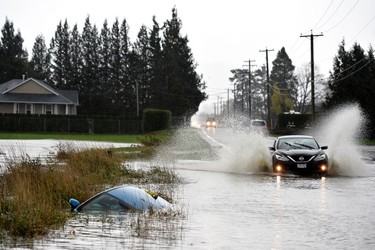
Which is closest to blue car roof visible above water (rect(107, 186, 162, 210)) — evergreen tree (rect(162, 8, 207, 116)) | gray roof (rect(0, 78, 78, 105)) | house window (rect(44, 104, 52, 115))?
gray roof (rect(0, 78, 78, 105))

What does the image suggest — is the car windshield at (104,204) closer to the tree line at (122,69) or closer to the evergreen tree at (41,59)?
the tree line at (122,69)

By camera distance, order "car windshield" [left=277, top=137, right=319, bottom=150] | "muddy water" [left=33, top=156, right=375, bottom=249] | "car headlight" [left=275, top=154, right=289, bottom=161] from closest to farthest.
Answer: "muddy water" [left=33, top=156, right=375, bottom=249]
"car headlight" [left=275, top=154, right=289, bottom=161]
"car windshield" [left=277, top=137, right=319, bottom=150]

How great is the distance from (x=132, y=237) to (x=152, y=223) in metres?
1.42

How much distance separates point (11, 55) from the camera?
125938 mm

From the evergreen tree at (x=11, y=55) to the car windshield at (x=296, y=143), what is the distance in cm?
9602

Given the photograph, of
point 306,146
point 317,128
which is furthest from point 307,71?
point 306,146

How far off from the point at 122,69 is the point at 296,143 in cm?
9293

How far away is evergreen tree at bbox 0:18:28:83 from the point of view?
120 meters

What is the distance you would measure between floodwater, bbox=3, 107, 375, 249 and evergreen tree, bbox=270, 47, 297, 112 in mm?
120670

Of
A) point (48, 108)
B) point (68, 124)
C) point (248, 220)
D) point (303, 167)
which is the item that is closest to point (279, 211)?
point (248, 220)

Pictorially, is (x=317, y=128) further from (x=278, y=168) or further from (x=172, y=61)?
(x=172, y=61)

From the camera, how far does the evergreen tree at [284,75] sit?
147 meters

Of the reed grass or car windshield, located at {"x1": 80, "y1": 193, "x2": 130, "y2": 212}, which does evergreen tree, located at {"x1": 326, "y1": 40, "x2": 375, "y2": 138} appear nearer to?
the reed grass

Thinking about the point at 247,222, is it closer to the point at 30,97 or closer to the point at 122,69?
the point at 30,97
